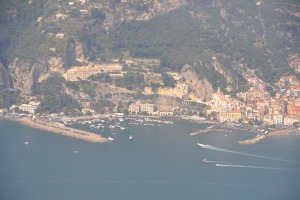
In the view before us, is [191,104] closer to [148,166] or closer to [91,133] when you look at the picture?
[91,133]

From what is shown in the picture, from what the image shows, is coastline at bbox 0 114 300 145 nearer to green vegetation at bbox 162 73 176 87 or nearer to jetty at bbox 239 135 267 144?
jetty at bbox 239 135 267 144

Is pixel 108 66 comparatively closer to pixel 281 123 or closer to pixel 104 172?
pixel 281 123

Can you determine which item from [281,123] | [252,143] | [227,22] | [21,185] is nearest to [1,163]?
[21,185]

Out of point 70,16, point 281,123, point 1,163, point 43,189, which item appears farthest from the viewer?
point 70,16

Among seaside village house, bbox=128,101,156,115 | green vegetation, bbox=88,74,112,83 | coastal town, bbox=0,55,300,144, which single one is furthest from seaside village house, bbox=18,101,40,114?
seaside village house, bbox=128,101,156,115

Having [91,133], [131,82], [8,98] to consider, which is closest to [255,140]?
[91,133]

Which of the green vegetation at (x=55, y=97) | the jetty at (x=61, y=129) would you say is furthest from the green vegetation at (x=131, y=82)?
the jetty at (x=61, y=129)

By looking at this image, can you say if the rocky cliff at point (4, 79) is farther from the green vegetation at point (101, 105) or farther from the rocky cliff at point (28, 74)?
the green vegetation at point (101, 105)
